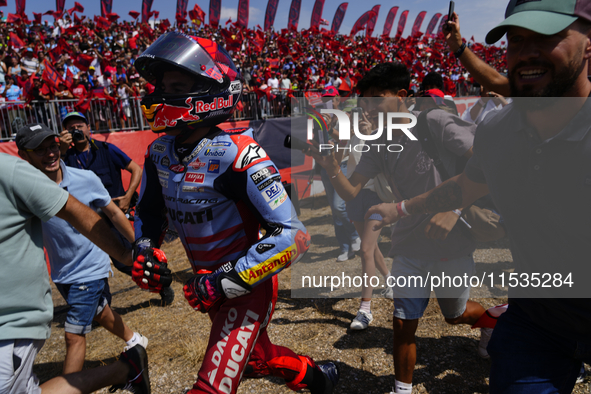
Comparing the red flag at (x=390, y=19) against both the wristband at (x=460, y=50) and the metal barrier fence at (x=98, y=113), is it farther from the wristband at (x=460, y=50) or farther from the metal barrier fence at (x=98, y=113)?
the wristband at (x=460, y=50)

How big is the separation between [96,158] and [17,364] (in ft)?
12.5

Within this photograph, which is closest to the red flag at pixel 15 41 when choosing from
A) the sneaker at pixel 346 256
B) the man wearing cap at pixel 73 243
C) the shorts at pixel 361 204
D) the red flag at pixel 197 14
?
the red flag at pixel 197 14

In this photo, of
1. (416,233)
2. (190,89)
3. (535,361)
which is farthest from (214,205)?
(535,361)

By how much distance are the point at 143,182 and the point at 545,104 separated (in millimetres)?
2353

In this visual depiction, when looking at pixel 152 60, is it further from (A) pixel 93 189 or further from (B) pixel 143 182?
(A) pixel 93 189

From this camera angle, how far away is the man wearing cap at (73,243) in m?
3.37

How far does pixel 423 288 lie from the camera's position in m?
2.86

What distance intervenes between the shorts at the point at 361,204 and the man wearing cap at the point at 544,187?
9.27 ft

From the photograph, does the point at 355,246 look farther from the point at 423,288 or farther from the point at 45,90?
the point at 45,90

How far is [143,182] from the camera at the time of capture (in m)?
2.66

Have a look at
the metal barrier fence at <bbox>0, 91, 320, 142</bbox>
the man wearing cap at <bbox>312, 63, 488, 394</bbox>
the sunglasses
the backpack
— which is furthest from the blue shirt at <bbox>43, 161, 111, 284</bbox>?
the metal barrier fence at <bbox>0, 91, 320, 142</bbox>

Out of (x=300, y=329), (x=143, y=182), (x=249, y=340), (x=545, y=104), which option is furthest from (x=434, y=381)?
(x=143, y=182)

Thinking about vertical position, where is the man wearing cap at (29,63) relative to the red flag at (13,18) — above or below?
below

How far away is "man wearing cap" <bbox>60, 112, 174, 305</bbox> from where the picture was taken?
5102 millimetres
